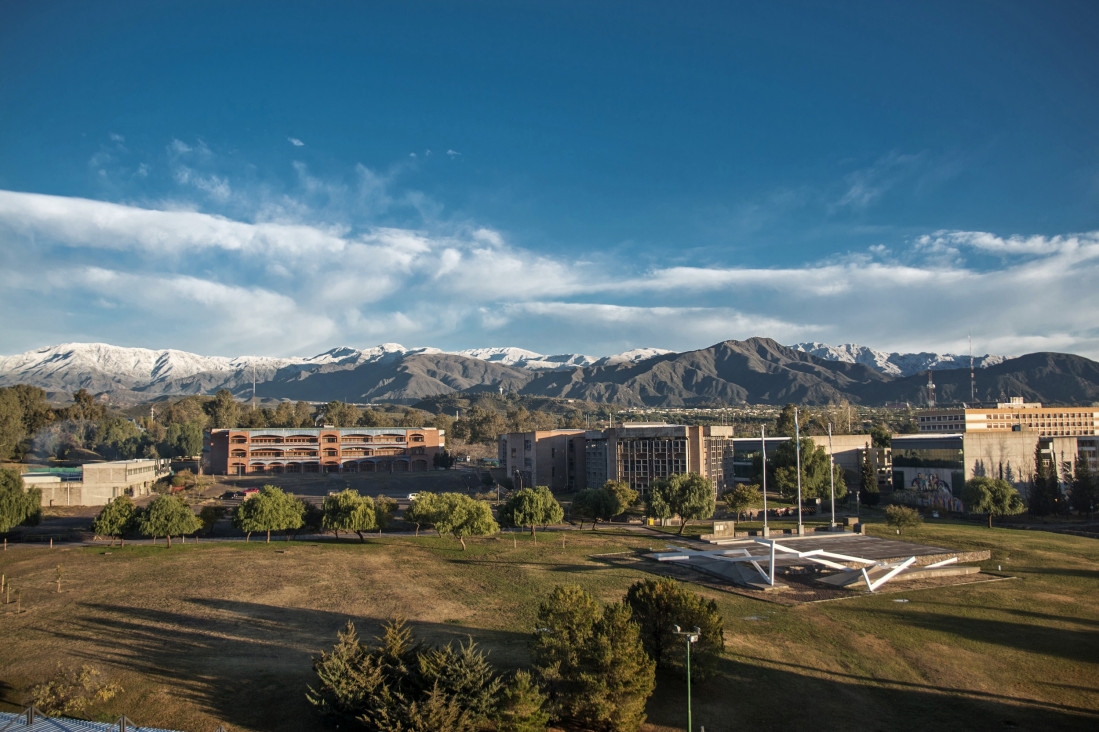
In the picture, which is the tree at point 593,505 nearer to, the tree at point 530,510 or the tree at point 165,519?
the tree at point 530,510

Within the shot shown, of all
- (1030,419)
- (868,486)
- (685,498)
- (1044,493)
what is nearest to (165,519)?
(685,498)

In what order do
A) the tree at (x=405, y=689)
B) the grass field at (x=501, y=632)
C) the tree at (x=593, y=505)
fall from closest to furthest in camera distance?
the tree at (x=405, y=689) < the grass field at (x=501, y=632) < the tree at (x=593, y=505)

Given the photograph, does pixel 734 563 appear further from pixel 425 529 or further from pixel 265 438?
pixel 265 438

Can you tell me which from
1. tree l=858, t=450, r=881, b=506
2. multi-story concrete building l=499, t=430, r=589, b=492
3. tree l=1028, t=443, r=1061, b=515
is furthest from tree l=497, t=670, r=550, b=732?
tree l=1028, t=443, r=1061, b=515

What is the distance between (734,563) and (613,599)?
14.4 meters

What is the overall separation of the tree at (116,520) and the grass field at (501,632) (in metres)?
2.53

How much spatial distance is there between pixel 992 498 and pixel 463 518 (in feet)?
191

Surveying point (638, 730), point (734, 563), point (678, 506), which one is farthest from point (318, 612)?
point (678, 506)

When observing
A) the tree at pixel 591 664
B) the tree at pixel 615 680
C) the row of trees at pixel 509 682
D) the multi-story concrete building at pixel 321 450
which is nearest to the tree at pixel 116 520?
the row of trees at pixel 509 682

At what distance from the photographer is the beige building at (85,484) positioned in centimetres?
8550

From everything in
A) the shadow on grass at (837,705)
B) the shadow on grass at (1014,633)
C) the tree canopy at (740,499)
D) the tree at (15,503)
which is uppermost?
the tree at (15,503)

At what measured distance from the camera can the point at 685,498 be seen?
222ft

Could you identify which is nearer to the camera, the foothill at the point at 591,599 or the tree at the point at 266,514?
the foothill at the point at 591,599

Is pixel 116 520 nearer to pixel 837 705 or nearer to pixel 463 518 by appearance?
pixel 463 518
